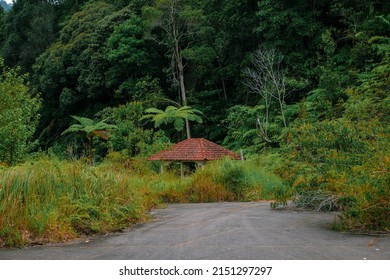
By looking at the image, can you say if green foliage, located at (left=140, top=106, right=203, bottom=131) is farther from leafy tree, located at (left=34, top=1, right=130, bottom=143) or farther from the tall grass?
the tall grass

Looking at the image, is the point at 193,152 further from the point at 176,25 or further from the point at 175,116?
the point at 176,25

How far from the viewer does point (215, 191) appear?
15.3m

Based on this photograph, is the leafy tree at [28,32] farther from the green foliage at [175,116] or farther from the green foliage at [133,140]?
the green foliage at [133,140]

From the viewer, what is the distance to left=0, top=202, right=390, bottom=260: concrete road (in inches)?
218

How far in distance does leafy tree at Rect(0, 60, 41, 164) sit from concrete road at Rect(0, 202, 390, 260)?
8.38m

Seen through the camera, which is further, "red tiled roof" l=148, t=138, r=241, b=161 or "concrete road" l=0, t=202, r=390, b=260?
Result: "red tiled roof" l=148, t=138, r=241, b=161

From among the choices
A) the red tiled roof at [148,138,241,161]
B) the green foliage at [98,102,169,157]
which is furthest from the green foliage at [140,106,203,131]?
the red tiled roof at [148,138,241,161]

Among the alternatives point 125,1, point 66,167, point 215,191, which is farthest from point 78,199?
point 125,1

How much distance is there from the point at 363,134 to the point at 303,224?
1.95 m

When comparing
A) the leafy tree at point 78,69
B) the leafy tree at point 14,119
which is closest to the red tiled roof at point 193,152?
the leafy tree at point 14,119

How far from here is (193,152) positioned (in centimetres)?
2280

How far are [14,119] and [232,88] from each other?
20.4 m

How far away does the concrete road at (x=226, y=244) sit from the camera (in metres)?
5.54

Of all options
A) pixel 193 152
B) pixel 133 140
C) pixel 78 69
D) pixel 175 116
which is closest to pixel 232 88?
pixel 175 116
